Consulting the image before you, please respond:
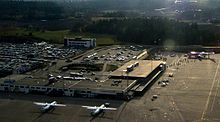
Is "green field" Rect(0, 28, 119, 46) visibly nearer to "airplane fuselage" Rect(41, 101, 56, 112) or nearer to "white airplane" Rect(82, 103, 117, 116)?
"airplane fuselage" Rect(41, 101, 56, 112)

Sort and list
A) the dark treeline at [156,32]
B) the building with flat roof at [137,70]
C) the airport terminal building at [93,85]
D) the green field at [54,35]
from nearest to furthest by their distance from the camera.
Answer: the airport terminal building at [93,85], the building with flat roof at [137,70], the dark treeline at [156,32], the green field at [54,35]

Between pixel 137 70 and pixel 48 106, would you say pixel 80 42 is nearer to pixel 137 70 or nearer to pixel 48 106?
pixel 137 70

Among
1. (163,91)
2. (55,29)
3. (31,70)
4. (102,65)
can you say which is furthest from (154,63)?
(55,29)

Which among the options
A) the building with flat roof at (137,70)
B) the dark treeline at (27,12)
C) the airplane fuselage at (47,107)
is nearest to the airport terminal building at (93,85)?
the building with flat roof at (137,70)

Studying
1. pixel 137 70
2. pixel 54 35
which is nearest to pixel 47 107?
pixel 137 70

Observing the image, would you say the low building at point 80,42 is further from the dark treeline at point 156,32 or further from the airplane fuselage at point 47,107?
the airplane fuselage at point 47,107
